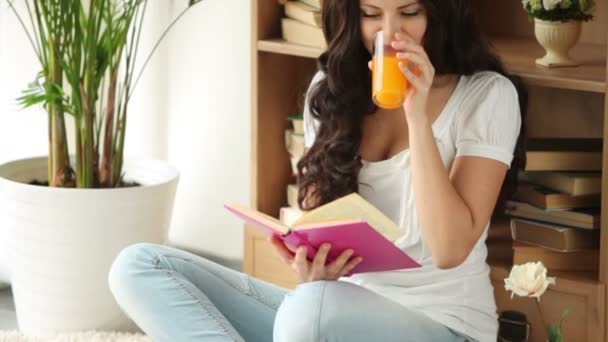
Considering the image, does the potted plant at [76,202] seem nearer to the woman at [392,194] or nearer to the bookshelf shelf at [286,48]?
the bookshelf shelf at [286,48]

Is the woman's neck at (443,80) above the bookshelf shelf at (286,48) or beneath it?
above

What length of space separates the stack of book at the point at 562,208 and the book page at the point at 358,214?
0.59 metres

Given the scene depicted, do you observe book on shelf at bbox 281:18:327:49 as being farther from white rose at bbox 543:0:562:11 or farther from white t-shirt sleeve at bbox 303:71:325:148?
white rose at bbox 543:0:562:11

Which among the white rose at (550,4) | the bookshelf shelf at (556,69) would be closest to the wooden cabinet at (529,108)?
the bookshelf shelf at (556,69)

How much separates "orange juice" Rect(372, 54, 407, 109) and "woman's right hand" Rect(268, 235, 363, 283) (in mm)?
240

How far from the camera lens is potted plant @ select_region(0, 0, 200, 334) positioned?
8.71 feet

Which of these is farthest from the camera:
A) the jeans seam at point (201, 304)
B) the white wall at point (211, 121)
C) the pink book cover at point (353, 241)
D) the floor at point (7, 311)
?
the white wall at point (211, 121)

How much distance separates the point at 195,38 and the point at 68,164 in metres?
0.56

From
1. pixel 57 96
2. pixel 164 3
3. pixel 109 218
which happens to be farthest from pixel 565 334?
pixel 164 3

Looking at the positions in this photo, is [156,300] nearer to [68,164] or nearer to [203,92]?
[68,164]

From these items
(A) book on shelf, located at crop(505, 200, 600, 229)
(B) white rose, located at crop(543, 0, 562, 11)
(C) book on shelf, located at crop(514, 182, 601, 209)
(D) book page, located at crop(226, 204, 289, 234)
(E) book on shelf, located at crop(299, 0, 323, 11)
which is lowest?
(A) book on shelf, located at crop(505, 200, 600, 229)

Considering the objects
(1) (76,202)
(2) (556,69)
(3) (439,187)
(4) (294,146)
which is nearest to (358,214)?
(3) (439,187)

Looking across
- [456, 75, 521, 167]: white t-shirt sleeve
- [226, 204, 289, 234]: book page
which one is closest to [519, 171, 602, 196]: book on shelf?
[456, 75, 521, 167]: white t-shirt sleeve

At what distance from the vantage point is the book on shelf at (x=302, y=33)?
8.02 feet
